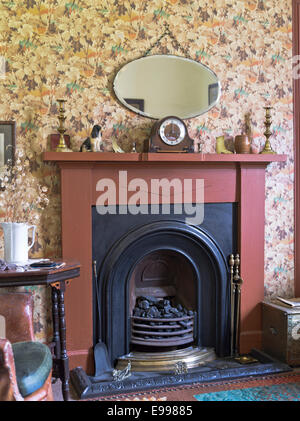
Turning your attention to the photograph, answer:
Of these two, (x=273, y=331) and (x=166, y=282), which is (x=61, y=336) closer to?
(x=166, y=282)

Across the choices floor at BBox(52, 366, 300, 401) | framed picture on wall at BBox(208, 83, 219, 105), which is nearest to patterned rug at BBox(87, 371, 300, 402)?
floor at BBox(52, 366, 300, 401)

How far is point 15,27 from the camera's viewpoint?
10.8ft

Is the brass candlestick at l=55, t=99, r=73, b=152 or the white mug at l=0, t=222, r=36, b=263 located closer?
the white mug at l=0, t=222, r=36, b=263

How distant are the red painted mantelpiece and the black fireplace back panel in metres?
0.06

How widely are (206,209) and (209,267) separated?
0.47 m

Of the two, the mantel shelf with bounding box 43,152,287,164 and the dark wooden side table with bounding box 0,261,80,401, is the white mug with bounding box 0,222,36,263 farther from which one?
the mantel shelf with bounding box 43,152,287,164

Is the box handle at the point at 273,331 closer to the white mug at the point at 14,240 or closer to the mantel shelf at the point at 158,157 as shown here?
the mantel shelf at the point at 158,157

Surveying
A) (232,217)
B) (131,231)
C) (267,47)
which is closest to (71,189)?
(131,231)

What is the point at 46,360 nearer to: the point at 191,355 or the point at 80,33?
the point at 191,355

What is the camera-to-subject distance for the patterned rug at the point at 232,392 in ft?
9.95

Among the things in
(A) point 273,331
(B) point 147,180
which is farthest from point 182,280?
(B) point 147,180

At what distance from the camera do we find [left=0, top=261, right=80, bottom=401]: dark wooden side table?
2.67 metres

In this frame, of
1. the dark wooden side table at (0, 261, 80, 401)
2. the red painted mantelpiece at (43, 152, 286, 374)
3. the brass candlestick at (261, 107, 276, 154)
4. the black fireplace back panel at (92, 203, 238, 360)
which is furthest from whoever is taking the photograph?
the brass candlestick at (261, 107, 276, 154)

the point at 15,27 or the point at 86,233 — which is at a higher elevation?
the point at 15,27
